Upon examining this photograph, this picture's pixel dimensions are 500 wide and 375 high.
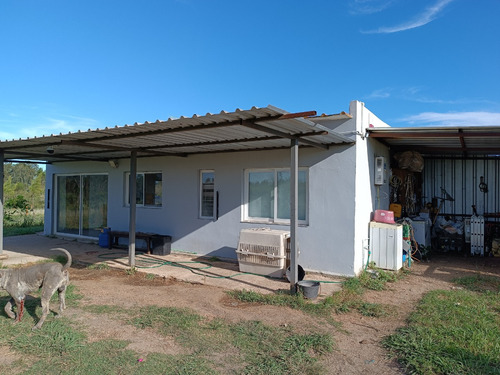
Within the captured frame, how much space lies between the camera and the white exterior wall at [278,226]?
6.49 m

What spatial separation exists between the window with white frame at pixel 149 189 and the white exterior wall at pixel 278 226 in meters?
0.19

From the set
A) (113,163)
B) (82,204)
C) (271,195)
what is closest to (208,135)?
(271,195)

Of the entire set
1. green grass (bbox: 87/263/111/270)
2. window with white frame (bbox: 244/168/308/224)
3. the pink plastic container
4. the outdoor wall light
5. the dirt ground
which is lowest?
the dirt ground

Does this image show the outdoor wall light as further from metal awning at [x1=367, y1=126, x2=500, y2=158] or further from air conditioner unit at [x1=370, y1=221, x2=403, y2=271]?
air conditioner unit at [x1=370, y1=221, x2=403, y2=271]

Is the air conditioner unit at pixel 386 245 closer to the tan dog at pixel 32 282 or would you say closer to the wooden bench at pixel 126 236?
the wooden bench at pixel 126 236

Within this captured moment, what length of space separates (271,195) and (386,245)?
101 inches

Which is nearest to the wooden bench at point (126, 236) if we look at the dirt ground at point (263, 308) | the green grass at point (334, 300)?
the dirt ground at point (263, 308)

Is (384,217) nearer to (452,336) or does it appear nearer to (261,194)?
(261,194)

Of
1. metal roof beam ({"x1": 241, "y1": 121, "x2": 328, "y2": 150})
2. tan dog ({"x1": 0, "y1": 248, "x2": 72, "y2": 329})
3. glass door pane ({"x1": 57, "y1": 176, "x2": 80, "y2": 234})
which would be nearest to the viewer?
tan dog ({"x1": 0, "y1": 248, "x2": 72, "y2": 329})

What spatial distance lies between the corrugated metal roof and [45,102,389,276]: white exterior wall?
1.09 feet

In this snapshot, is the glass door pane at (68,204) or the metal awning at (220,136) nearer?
the metal awning at (220,136)

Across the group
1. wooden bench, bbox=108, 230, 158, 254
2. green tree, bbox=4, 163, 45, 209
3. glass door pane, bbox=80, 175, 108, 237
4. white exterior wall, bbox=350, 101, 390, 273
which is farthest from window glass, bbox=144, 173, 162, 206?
green tree, bbox=4, 163, 45, 209

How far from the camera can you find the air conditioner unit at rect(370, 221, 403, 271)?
6.82 m

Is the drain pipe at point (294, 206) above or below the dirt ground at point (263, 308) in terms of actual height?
above
